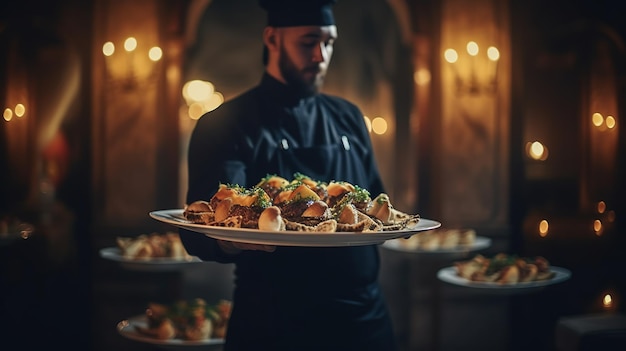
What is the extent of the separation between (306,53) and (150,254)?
1788mm

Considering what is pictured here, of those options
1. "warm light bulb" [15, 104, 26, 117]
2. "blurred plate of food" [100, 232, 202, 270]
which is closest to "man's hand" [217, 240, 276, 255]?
"blurred plate of food" [100, 232, 202, 270]

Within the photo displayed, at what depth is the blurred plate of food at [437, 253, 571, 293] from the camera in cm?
288

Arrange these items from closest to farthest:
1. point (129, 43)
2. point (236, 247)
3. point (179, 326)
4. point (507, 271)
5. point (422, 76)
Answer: point (236, 247)
point (179, 326)
point (507, 271)
point (129, 43)
point (422, 76)

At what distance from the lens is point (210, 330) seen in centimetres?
321

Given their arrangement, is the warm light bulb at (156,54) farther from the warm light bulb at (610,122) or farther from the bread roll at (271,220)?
the bread roll at (271,220)

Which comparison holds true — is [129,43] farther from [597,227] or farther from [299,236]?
[299,236]

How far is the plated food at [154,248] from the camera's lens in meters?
3.30

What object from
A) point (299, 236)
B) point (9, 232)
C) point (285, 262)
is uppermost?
point (299, 236)

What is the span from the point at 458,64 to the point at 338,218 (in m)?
4.26

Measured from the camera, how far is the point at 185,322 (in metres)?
3.11

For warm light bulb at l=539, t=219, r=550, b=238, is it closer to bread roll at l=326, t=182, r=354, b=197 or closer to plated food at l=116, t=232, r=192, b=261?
plated food at l=116, t=232, r=192, b=261

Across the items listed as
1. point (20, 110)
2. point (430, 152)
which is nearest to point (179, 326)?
point (20, 110)

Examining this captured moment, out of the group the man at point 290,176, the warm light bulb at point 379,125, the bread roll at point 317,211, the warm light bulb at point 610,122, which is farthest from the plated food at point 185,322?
the warm light bulb at point 379,125

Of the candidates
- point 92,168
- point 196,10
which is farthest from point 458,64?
point 92,168
